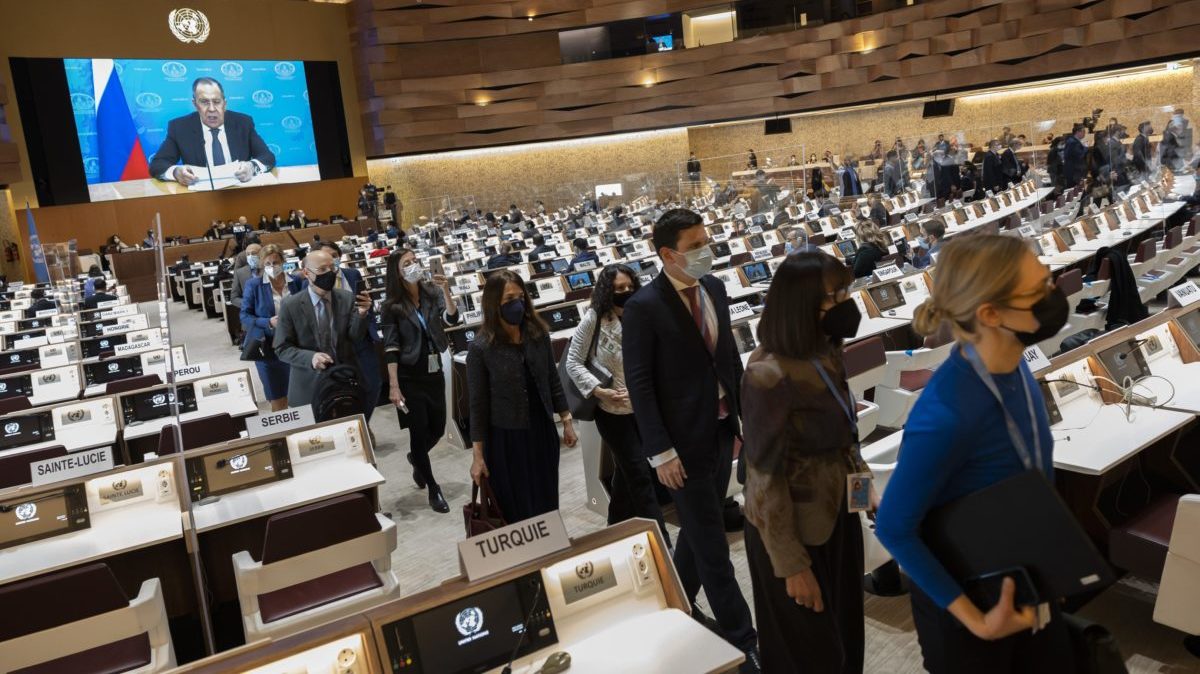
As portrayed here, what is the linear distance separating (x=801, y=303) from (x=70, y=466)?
10.8ft

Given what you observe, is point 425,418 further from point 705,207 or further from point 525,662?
point 705,207

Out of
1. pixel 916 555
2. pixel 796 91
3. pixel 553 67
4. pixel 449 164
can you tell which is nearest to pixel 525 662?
pixel 916 555

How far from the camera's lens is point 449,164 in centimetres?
2831

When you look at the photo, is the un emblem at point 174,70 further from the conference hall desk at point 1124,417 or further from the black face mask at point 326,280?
the conference hall desk at point 1124,417

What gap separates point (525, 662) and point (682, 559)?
1.06 m

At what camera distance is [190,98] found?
2478cm

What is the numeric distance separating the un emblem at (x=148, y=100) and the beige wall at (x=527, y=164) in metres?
6.34

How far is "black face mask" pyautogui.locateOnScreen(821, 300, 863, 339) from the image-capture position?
214 centimetres

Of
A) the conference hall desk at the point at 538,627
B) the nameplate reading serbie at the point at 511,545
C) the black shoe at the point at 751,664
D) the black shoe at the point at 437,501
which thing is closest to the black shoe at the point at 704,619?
the black shoe at the point at 751,664

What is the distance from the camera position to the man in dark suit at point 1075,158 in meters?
13.7

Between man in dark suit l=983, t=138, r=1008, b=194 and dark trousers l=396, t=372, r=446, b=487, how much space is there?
1331 centimetres

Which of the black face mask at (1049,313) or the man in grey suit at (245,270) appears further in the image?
the man in grey suit at (245,270)

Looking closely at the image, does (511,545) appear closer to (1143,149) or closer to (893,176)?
(1143,149)

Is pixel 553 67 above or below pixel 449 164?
above
